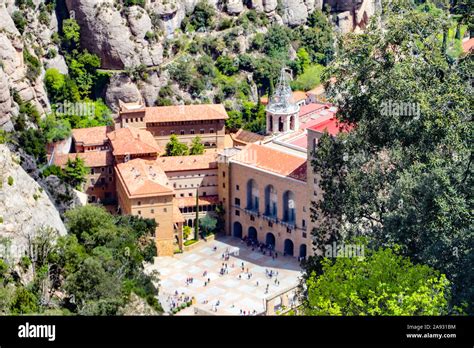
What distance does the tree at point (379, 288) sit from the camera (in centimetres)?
3778

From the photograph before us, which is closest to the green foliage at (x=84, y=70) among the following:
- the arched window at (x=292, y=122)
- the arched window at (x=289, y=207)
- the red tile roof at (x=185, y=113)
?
the red tile roof at (x=185, y=113)

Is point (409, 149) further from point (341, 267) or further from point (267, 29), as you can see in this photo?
point (267, 29)

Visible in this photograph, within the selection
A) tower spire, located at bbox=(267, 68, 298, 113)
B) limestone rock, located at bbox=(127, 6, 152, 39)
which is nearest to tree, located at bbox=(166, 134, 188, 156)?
tower spire, located at bbox=(267, 68, 298, 113)

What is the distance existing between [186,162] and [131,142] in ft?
19.1

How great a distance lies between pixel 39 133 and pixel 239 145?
21.7m

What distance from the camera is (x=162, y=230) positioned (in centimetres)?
9519

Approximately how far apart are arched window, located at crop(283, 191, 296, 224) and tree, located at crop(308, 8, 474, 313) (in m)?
43.7

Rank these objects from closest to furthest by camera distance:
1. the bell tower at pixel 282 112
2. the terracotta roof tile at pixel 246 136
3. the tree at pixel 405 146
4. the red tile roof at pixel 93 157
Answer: the tree at pixel 405 146
the red tile roof at pixel 93 157
the bell tower at pixel 282 112
the terracotta roof tile at pixel 246 136

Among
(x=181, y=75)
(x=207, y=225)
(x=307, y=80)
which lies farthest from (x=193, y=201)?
(x=307, y=80)

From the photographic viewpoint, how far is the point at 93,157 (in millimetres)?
102812

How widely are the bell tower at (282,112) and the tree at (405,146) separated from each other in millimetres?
53255

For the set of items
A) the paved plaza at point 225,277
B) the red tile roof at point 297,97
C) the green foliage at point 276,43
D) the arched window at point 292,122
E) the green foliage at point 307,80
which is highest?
the green foliage at point 276,43

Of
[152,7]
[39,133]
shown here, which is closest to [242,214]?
[39,133]

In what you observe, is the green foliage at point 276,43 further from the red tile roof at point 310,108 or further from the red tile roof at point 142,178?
the red tile roof at point 142,178
